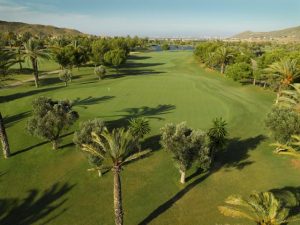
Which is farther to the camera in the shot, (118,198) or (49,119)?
(49,119)

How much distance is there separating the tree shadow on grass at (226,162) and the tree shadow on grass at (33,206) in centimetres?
995

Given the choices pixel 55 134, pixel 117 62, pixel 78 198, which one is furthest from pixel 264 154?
pixel 117 62

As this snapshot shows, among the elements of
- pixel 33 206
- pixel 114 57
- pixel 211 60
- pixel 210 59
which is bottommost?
pixel 33 206

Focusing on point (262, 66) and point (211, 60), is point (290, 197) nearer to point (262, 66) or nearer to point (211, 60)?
point (262, 66)

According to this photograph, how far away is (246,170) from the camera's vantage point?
119 feet

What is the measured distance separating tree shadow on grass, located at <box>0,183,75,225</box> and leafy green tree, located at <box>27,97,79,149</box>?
8.34 metres

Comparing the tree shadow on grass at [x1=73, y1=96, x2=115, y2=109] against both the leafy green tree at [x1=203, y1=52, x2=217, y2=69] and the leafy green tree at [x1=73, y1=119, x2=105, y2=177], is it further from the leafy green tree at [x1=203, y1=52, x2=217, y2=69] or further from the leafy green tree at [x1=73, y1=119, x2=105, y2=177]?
the leafy green tree at [x1=203, y1=52, x2=217, y2=69]

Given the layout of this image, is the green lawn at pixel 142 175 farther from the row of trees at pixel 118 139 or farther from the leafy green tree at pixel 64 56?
the leafy green tree at pixel 64 56

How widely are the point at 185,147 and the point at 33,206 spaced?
17712mm

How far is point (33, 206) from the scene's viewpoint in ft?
98.9

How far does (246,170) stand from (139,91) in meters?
37.4

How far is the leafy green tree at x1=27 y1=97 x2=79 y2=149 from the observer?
3778 centimetres

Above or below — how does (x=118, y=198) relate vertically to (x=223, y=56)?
below

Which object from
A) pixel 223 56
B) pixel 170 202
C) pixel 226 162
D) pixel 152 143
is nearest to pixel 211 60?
pixel 223 56
